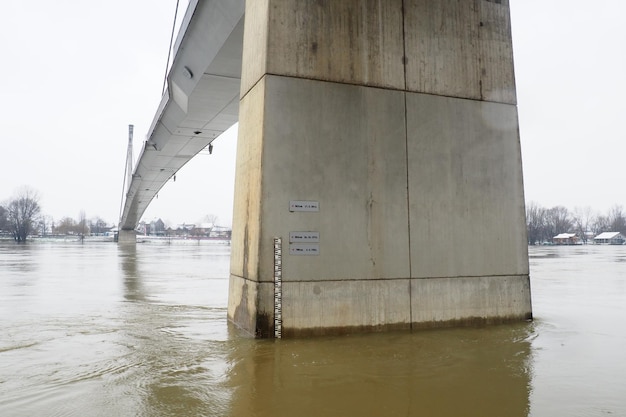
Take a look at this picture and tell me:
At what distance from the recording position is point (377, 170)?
744 cm

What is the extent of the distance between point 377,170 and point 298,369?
3494 millimetres

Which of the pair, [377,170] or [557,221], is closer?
[377,170]

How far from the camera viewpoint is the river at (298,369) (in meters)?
3.87

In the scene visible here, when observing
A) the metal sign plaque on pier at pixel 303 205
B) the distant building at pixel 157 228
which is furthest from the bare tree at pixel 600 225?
the metal sign plaque on pier at pixel 303 205

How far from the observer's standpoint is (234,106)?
18.4 meters

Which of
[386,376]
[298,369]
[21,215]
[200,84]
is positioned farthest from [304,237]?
[21,215]

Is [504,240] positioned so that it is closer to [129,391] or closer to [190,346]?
[190,346]

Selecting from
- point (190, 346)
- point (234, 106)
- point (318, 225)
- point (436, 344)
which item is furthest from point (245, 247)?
point (234, 106)

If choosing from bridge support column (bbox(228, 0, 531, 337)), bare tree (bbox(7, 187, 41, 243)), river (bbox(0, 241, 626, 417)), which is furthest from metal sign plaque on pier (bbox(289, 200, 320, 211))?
bare tree (bbox(7, 187, 41, 243))

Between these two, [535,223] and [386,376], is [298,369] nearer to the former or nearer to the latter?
[386,376]

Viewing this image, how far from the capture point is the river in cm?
387

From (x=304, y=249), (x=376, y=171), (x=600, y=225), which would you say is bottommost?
(x=304, y=249)

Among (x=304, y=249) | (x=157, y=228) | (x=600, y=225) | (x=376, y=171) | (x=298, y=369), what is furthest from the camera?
(x=157, y=228)

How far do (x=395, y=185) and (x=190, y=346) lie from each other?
12.5ft
